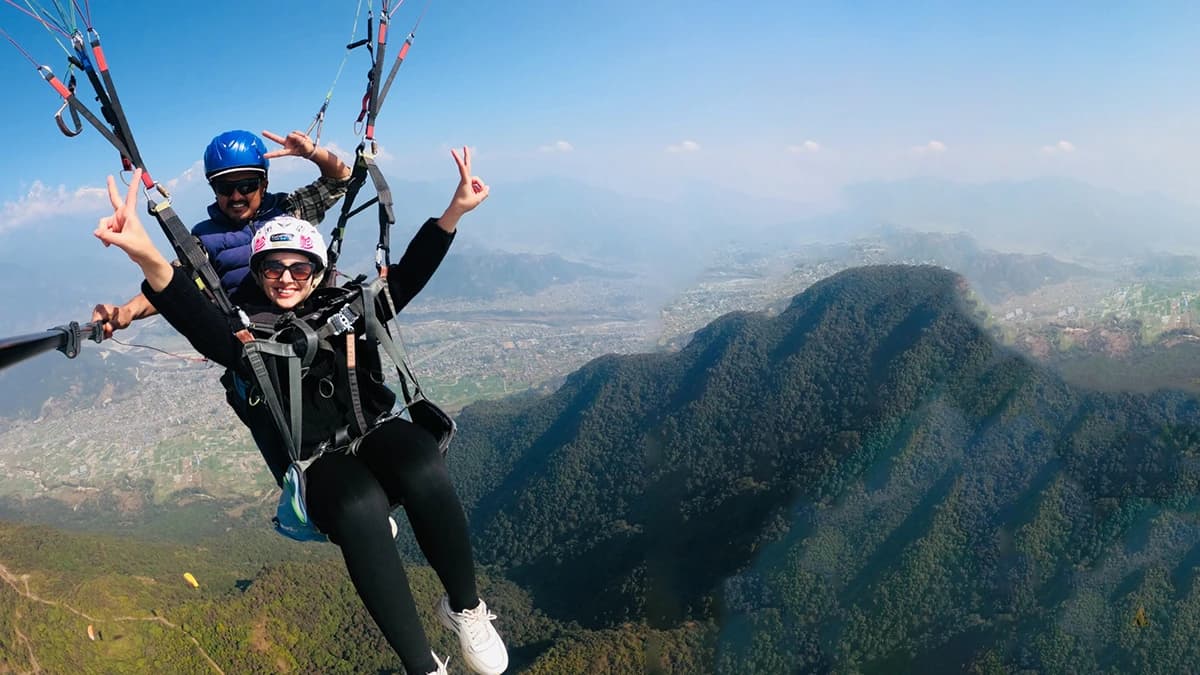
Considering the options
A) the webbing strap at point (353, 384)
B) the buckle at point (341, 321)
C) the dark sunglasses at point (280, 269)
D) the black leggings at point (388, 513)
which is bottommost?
A: the black leggings at point (388, 513)

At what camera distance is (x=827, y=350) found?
85438mm

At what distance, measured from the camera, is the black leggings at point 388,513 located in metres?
3.31

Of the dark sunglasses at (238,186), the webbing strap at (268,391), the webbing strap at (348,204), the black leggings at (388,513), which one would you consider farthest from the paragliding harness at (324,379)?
the dark sunglasses at (238,186)

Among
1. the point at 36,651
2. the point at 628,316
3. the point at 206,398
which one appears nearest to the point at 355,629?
the point at 36,651

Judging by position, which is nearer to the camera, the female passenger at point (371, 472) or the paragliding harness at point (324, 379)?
the female passenger at point (371, 472)

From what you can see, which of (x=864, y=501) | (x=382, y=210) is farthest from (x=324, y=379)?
(x=864, y=501)

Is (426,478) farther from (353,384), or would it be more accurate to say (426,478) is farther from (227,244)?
(227,244)

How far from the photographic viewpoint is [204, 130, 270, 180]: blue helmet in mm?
4109

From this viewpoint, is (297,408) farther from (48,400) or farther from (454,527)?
(48,400)

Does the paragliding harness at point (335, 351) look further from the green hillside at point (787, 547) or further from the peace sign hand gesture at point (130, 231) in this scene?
the green hillside at point (787, 547)

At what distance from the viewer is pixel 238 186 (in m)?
4.24

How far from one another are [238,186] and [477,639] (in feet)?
10.6

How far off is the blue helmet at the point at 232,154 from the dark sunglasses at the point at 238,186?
0.06 m

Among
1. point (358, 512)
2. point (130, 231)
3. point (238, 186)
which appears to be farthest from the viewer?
point (238, 186)
